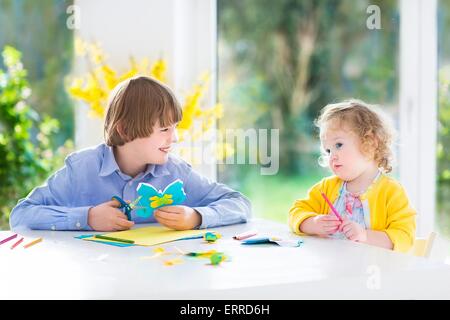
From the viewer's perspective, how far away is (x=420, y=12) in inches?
111

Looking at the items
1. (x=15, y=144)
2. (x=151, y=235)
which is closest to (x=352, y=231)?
(x=151, y=235)

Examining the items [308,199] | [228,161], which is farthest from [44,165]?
[308,199]

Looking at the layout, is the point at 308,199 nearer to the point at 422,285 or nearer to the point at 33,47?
the point at 422,285

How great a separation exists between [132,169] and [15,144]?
146 cm

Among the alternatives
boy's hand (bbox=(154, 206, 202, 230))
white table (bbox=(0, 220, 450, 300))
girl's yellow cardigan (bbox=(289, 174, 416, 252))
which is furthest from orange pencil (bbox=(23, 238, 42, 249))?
girl's yellow cardigan (bbox=(289, 174, 416, 252))

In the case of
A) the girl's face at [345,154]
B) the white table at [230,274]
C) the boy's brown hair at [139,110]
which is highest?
the boy's brown hair at [139,110]

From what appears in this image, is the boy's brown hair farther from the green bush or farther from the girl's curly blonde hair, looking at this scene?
the green bush

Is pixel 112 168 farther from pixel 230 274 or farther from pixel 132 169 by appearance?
pixel 230 274

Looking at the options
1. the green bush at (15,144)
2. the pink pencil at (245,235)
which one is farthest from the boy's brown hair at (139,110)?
the green bush at (15,144)

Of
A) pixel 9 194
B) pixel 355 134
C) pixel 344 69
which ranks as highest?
pixel 344 69

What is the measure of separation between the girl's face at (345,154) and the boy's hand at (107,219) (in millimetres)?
517

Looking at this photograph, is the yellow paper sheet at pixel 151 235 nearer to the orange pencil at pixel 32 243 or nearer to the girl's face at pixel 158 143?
the orange pencil at pixel 32 243

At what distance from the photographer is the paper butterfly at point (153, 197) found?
1.50 m

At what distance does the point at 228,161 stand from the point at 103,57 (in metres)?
0.80
